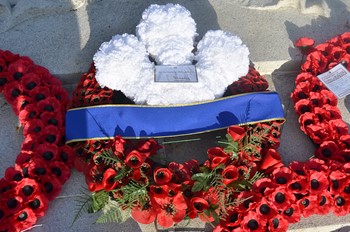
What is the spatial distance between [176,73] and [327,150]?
1032mm

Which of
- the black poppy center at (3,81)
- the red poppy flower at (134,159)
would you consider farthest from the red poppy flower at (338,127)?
the black poppy center at (3,81)

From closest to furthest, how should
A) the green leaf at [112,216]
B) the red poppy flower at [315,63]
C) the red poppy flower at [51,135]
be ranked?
the green leaf at [112,216] → the red poppy flower at [51,135] → the red poppy flower at [315,63]

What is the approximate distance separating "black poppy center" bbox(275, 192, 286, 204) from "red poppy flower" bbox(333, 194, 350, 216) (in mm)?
Answer: 335

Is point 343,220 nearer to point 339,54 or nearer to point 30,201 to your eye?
point 339,54

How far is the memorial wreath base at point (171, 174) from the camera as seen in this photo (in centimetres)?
246

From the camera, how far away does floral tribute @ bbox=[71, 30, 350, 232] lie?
2461 mm

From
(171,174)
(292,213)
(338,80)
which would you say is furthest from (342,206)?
(171,174)

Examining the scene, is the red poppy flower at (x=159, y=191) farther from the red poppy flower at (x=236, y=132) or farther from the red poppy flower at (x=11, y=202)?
the red poppy flower at (x=11, y=202)

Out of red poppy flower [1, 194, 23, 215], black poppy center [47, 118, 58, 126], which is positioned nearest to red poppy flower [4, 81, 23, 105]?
black poppy center [47, 118, 58, 126]

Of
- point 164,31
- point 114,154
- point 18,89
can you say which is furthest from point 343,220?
point 18,89

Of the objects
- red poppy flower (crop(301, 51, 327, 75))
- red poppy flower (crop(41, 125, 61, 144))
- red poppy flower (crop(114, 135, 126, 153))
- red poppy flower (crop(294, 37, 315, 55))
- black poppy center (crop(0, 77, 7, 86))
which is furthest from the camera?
red poppy flower (crop(294, 37, 315, 55))

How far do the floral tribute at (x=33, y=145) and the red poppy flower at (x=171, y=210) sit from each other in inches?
23.8

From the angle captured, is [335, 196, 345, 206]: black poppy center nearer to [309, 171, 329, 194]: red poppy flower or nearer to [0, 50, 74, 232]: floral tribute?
[309, 171, 329, 194]: red poppy flower

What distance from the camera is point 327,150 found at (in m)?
2.83
